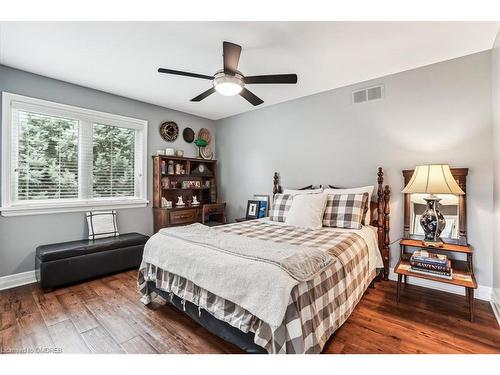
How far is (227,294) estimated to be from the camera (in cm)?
155

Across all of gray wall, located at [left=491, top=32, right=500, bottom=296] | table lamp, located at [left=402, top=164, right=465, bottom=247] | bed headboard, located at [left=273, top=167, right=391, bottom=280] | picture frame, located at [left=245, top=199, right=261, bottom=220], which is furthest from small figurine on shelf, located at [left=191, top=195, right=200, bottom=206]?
gray wall, located at [left=491, top=32, right=500, bottom=296]

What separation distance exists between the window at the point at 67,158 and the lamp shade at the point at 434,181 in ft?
12.5

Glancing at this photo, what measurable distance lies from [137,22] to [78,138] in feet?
6.98

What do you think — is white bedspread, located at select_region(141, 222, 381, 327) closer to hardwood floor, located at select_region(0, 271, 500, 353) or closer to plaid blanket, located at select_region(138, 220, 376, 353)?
plaid blanket, located at select_region(138, 220, 376, 353)

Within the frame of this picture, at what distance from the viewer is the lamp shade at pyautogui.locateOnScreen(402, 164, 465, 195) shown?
2240 millimetres

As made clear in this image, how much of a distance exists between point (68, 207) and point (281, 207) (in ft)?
9.46

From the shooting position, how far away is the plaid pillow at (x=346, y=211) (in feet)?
Result: 8.93

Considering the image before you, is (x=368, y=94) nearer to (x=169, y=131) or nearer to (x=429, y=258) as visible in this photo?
(x=429, y=258)

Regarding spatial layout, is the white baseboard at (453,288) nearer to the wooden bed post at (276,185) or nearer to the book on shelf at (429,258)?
the book on shelf at (429,258)

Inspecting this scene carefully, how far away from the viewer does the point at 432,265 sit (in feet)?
7.38

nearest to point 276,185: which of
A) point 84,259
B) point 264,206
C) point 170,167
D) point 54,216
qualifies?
point 264,206

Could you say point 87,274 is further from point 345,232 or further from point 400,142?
point 400,142

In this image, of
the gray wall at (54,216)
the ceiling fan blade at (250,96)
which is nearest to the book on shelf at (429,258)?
the ceiling fan blade at (250,96)
